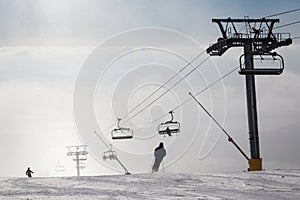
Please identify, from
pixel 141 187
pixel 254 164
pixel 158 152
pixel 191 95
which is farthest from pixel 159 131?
pixel 141 187

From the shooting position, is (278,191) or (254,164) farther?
(254,164)

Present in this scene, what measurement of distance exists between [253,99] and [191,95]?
850 centimetres

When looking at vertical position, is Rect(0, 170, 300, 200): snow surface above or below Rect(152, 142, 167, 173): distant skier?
below

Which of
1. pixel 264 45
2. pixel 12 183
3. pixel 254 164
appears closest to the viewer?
pixel 12 183

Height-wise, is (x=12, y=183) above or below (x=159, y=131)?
below

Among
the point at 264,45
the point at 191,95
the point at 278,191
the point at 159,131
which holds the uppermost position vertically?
the point at 264,45

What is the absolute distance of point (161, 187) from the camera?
11.8 m

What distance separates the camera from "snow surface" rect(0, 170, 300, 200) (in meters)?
10.4

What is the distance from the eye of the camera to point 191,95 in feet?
137

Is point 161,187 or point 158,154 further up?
point 158,154

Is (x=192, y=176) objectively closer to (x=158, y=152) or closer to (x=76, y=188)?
(x=76, y=188)

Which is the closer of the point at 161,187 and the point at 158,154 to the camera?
the point at 161,187

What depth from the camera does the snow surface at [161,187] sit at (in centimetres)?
1041

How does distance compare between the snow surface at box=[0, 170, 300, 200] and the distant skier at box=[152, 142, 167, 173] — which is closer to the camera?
the snow surface at box=[0, 170, 300, 200]
